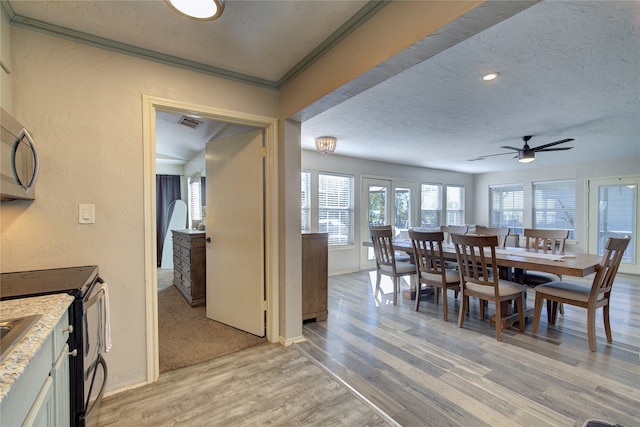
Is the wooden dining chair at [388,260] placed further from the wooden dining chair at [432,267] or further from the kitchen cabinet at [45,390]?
the kitchen cabinet at [45,390]

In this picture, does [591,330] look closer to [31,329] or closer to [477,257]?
[477,257]

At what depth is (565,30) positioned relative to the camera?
1.74 metres

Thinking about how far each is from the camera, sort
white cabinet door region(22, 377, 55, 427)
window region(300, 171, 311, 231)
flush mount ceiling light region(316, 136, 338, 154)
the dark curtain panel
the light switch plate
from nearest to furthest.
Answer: white cabinet door region(22, 377, 55, 427)
the light switch plate
flush mount ceiling light region(316, 136, 338, 154)
window region(300, 171, 311, 231)
the dark curtain panel

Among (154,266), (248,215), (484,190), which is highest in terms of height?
(484,190)

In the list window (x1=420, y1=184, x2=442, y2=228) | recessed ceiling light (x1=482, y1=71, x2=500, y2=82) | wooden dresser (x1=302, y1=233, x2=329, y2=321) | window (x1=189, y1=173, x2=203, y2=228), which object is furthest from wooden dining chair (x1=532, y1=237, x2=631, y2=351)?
window (x1=189, y1=173, x2=203, y2=228)

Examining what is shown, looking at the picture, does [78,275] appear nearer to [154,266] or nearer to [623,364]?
[154,266]

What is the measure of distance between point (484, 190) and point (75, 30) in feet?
27.9

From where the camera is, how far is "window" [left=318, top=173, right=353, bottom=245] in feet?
17.7

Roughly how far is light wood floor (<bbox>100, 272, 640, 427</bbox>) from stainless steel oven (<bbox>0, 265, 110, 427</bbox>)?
1.29 feet

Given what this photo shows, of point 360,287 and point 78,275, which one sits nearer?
point 78,275

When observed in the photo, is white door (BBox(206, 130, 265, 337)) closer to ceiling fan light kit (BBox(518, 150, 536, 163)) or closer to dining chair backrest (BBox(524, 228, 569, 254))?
dining chair backrest (BBox(524, 228, 569, 254))

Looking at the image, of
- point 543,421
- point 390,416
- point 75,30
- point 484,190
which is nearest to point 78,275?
point 75,30

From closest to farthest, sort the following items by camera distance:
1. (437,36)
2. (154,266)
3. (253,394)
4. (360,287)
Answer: (437,36) < (253,394) < (154,266) < (360,287)

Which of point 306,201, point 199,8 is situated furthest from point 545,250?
point 199,8
